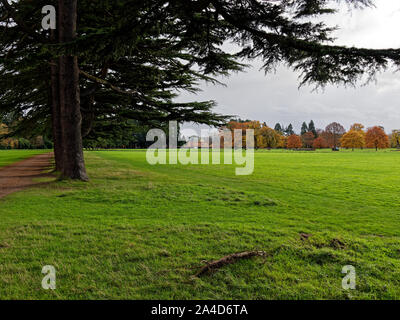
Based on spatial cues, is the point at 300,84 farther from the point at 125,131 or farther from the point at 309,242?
the point at 125,131

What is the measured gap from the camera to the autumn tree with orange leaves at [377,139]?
270 feet

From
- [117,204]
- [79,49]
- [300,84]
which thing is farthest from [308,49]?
[117,204]

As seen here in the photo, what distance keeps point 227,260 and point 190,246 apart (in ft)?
3.00

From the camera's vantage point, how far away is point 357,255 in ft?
13.7

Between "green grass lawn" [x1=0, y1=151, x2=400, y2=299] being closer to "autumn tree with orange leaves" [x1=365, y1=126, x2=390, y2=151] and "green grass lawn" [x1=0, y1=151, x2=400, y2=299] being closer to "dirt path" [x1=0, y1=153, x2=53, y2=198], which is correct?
"dirt path" [x1=0, y1=153, x2=53, y2=198]

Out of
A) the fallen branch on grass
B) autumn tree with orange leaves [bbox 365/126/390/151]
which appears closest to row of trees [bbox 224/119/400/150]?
autumn tree with orange leaves [bbox 365/126/390/151]

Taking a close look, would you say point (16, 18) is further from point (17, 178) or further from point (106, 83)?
point (17, 178)

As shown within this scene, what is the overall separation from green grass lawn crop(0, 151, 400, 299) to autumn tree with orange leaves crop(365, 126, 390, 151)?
90.1m

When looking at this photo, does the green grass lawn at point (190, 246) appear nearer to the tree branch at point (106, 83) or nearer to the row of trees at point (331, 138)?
the tree branch at point (106, 83)

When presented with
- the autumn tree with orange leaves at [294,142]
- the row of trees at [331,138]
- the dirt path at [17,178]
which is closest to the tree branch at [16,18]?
the dirt path at [17,178]

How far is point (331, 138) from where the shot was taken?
4063 inches

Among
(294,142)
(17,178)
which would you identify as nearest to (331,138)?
(294,142)

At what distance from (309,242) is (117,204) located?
5.66 metres

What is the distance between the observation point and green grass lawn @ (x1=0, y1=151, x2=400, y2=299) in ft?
10.3
